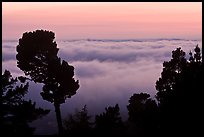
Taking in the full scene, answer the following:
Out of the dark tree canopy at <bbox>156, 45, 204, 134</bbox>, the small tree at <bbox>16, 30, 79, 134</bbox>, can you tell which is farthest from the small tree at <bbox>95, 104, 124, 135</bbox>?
the dark tree canopy at <bbox>156, 45, 204, 134</bbox>

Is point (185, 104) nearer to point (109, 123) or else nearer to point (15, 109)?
point (15, 109)

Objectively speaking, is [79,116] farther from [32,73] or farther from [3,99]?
[3,99]

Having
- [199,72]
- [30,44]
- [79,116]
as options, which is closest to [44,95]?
[30,44]

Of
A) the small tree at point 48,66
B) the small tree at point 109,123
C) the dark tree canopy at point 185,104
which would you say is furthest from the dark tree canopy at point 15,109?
the dark tree canopy at point 185,104

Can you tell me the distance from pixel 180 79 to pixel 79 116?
18630 mm

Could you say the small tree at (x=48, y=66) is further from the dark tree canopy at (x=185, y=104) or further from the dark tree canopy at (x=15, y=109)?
the dark tree canopy at (x=185, y=104)

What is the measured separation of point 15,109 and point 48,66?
6082mm

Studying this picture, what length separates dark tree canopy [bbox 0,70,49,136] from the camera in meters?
→ 32.3

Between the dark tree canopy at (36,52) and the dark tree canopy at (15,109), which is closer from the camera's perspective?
the dark tree canopy at (15,109)

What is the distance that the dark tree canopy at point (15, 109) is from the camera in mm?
32266

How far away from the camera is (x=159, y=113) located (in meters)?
28.4

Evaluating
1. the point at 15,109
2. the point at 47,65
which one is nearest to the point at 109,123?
the point at 47,65

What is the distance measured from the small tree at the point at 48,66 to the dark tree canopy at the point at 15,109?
105 inches

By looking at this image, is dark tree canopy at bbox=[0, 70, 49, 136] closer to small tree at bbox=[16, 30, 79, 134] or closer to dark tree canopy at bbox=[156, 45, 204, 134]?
small tree at bbox=[16, 30, 79, 134]
